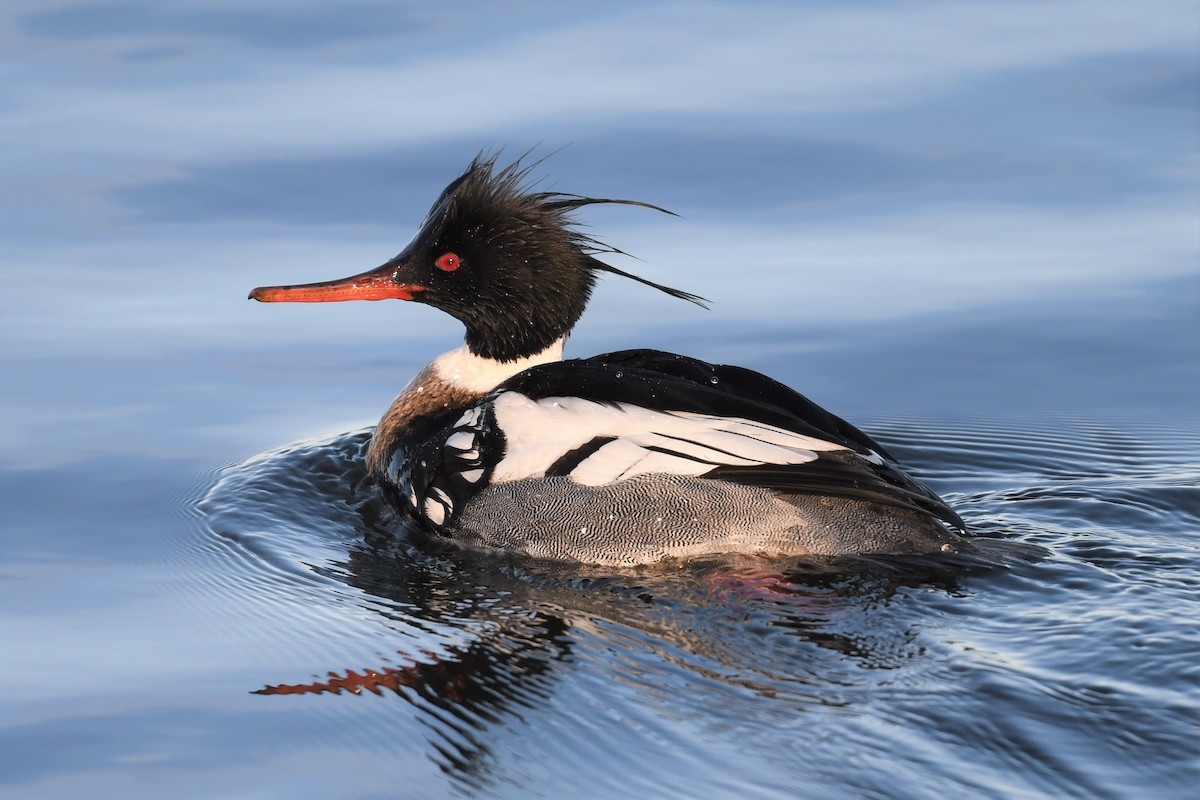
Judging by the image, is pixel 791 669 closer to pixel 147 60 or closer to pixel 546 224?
pixel 546 224

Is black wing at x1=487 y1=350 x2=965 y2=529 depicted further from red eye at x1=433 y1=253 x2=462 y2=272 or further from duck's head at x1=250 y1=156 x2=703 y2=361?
red eye at x1=433 y1=253 x2=462 y2=272

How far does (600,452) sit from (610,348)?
227 centimetres

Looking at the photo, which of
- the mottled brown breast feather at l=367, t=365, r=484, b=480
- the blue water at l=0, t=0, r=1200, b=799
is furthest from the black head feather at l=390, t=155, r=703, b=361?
the blue water at l=0, t=0, r=1200, b=799

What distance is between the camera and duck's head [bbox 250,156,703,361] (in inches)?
269

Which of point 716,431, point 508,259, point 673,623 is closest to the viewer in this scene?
point 673,623

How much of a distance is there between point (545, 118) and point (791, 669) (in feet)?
18.1

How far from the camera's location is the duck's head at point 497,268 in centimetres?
682

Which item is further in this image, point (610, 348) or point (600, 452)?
point (610, 348)

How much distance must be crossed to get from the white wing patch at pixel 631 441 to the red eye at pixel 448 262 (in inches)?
32.6

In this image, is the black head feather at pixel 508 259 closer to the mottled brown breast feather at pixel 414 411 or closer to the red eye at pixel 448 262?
the red eye at pixel 448 262

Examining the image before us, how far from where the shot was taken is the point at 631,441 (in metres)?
6.13

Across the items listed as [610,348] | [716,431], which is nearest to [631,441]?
[716,431]

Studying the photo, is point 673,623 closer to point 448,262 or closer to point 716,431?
point 716,431

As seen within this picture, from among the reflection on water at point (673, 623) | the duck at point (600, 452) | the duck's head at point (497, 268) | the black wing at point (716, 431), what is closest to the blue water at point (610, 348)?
the reflection on water at point (673, 623)
